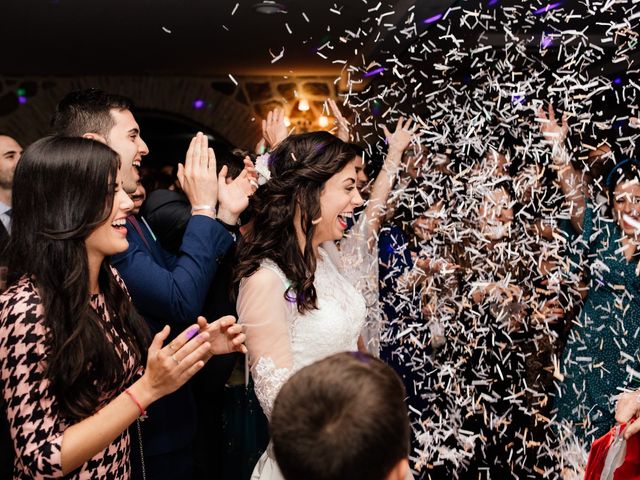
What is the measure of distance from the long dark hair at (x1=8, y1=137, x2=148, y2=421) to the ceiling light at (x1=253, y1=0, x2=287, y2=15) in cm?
370

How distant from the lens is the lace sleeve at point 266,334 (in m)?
1.99

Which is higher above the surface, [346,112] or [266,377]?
[266,377]

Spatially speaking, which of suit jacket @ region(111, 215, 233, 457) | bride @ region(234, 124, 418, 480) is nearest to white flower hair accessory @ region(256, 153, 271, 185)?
bride @ region(234, 124, 418, 480)

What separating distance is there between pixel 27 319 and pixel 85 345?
14cm

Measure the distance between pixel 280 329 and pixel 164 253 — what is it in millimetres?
604

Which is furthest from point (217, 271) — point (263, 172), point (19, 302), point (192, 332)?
point (19, 302)

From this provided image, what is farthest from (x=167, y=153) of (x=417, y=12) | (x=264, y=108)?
(x=417, y=12)

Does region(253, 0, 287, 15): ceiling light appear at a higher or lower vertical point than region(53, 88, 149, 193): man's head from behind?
lower

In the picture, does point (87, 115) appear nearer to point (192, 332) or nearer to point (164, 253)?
point (164, 253)

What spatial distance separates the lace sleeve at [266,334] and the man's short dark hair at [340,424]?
2.74 ft

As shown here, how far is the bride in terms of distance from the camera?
2025 millimetres

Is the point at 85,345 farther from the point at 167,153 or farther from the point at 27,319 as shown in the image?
the point at 167,153

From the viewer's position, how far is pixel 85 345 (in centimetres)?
156

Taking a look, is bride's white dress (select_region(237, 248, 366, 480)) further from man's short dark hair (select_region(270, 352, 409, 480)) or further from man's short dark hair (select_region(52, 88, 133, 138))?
man's short dark hair (select_region(270, 352, 409, 480))
